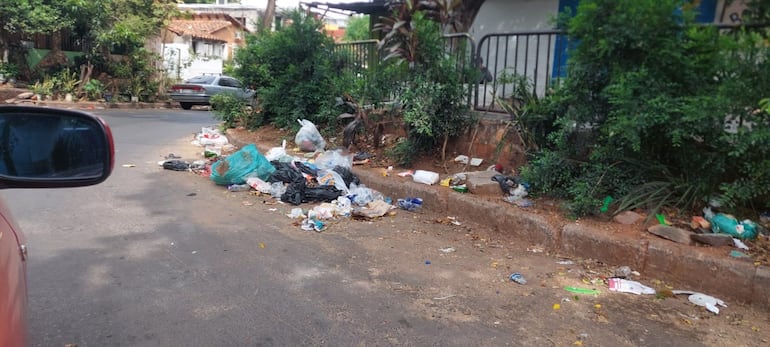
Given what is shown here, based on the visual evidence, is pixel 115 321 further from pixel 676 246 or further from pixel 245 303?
pixel 676 246

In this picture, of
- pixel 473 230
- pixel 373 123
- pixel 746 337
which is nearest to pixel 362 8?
pixel 373 123

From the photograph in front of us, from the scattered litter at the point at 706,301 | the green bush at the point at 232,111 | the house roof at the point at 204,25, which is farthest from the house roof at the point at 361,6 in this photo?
the house roof at the point at 204,25

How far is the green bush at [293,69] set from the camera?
1020 cm

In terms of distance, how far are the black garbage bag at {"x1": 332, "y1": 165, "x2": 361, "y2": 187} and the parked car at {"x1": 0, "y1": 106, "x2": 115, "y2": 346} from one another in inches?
219

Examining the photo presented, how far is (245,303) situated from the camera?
3799mm

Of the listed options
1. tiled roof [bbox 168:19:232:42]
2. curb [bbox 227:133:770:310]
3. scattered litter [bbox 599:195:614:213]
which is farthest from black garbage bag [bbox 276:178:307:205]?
tiled roof [bbox 168:19:232:42]

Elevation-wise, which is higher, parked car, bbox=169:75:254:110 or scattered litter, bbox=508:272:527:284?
parked car, bbox=169:75:254:110

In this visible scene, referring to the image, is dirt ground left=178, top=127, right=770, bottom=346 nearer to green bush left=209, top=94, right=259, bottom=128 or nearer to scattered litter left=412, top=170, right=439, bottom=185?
scattered litter left=412, top=170, right=439, bottom=185

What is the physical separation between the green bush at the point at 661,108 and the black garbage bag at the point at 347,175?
2775 mm

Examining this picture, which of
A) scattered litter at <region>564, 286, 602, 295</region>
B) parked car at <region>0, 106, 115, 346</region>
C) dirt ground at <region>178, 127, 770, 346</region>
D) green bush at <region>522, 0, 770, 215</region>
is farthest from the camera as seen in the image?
green bush at <region>522, 0, 770, 215</region>

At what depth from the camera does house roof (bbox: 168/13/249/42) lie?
3244cm

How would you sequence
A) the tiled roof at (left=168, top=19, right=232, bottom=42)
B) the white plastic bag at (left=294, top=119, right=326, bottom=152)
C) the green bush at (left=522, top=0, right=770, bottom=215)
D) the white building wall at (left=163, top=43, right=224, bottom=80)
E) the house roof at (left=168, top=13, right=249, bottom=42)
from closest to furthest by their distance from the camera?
the green bush at (left=522, top=0, right=770, bottom=215) → the white plastic bag at (left=294, top=119, right=326, bottom=152) → the white building wall at (left=163, top=43, right=224, bottom=80) → the tiled roof at (left=168, top=19, right=232, bottom=42) → the house roof at (left=168, top=13, right=249, bottom=42)

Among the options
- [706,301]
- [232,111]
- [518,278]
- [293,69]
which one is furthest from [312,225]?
[232,111]

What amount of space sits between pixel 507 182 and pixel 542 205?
1.98 feet
